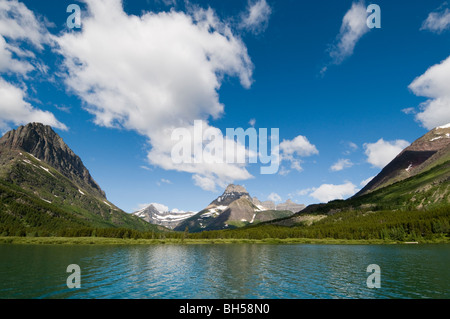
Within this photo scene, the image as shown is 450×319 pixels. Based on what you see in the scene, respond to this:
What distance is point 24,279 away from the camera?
48.3 meters
